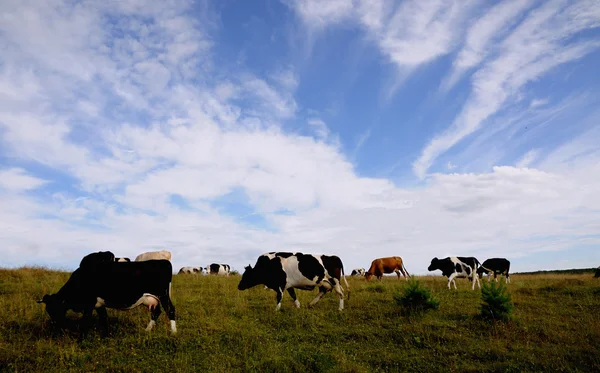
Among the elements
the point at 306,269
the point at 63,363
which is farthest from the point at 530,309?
the point at 63,363

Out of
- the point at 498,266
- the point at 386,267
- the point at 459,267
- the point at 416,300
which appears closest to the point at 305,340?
the point at 416,300

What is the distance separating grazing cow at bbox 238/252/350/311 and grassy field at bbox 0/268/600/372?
75cm

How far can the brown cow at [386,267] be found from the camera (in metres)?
28.6

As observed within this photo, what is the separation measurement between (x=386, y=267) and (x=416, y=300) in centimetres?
1414

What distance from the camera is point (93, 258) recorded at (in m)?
16.9

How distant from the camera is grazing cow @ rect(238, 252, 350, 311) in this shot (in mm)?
14641

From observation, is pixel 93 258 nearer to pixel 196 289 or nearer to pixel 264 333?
pixel 196 289

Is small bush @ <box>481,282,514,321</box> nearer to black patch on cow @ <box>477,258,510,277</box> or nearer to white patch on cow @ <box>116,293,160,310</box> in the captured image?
white patch on cow @ <box>116,293,160,310</box>

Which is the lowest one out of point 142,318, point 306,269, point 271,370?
point 271,370

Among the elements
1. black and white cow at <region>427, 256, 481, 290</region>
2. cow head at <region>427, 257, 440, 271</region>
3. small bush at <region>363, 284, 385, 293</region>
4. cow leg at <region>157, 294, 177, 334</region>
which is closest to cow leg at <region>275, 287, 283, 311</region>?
cow leg at <region>157, 294, 177, 334</region>

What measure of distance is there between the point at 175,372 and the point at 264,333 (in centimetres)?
332

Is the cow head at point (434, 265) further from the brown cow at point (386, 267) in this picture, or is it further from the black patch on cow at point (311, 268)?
the black patch on cow at point (311, 268)

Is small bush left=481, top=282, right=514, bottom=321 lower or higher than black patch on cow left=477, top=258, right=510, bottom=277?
lower

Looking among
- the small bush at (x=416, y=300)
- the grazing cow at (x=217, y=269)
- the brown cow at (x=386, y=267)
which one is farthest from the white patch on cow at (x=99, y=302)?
the grazing cow at (x=217, y=269)
